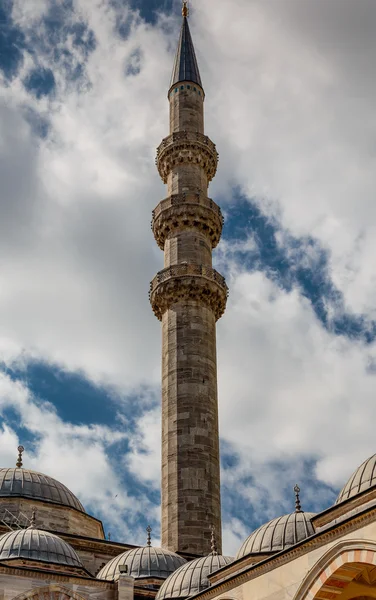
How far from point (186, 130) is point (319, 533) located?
19714 mm

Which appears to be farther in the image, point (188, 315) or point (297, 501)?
point (188, 315)

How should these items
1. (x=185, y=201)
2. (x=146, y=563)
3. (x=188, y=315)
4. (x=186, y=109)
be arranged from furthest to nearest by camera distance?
(x=186, y=109)
(x=185, y=201)
(x=188, y=315)
(x=146, y=563)

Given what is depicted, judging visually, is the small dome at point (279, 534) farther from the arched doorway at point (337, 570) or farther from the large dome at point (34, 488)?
the large dome at point (34, 488)

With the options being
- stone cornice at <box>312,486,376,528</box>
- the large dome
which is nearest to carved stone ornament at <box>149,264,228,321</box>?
the large dome

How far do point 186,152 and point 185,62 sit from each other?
15.9ft

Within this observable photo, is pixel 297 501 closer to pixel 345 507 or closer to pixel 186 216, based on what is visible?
pixel 345 507

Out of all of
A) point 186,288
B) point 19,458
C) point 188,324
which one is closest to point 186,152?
point 186,288

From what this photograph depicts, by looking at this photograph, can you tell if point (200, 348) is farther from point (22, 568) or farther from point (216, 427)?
point (22, 568)

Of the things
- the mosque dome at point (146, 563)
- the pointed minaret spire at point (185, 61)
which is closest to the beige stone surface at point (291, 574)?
the mosque dome at point (146, 563)

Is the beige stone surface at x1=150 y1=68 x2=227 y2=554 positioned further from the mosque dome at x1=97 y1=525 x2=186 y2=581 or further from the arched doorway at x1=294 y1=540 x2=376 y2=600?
the arched doorway at x1=294 y1=540 x2=376 y2=600

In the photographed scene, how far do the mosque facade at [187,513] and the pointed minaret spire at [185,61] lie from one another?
0.06 meters

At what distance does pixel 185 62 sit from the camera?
32.0 metres

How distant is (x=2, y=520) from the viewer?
2291 centimetres

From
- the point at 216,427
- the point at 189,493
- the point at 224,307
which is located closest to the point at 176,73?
the point at 224,307
